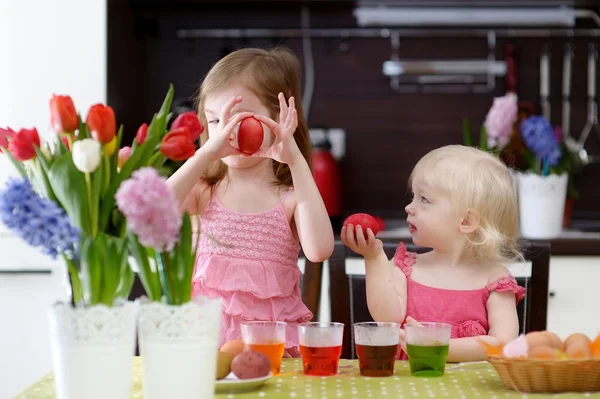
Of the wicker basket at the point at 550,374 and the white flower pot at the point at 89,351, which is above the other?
the white flower pot at the point at 89,351

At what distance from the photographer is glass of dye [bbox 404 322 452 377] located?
1155 mm

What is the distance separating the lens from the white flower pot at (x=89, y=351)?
37.3 inches

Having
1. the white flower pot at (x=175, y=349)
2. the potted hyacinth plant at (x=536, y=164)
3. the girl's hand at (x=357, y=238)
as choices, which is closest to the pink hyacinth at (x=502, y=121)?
the potted hyacinth plant at (x=536, y=164)

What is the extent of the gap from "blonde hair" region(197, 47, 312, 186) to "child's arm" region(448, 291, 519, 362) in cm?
44

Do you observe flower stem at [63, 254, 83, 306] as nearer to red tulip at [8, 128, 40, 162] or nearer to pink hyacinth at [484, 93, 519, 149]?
red tulip at [8, 128, 40, 162]

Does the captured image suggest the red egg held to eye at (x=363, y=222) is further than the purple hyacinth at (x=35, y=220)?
Yes

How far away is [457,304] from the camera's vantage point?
4.85ft

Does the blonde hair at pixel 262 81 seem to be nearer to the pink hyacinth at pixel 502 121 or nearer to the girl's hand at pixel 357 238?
the girl's hand at pixel 357 238

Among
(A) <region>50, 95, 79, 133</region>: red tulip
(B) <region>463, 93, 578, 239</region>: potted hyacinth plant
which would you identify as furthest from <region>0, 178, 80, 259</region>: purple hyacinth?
(B) <region>463, 93, 578, 239</region>: potted hyacinth plant

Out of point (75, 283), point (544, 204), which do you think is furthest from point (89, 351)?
point (544, 204)

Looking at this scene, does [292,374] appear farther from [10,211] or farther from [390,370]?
[10,211]

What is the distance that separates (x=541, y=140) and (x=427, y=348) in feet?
5.43

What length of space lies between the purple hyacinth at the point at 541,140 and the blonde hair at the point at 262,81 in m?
1.19

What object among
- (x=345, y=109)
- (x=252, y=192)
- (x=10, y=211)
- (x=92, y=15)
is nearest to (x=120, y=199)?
(x=10, y=211)
